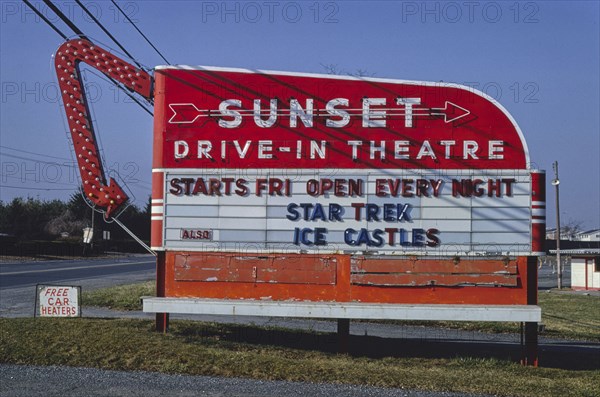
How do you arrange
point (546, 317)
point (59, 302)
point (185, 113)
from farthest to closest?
point (546, 317), point (59, 302), point (185, 113)

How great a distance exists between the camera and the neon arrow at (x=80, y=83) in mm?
12844

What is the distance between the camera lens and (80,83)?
1295 centimetres

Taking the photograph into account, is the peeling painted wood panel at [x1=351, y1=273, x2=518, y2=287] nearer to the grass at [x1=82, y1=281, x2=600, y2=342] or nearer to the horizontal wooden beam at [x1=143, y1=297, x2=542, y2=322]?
the horizontal wooden beam at [x1=143, y1=297, x2=542, y2=322]

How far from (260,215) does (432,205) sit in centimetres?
299

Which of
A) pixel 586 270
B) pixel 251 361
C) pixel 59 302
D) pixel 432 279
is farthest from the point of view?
pixel 586 270

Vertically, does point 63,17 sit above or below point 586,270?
above

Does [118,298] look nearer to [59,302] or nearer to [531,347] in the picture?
[59,302]

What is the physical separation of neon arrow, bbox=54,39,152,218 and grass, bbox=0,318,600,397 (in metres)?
2.83

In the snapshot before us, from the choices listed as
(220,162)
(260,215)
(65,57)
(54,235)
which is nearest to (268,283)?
(260,215)

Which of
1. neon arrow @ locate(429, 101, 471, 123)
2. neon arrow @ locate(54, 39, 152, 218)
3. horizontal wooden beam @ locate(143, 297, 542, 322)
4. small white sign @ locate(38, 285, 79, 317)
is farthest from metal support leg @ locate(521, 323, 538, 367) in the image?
small white sign @ locate(38, 285, 79, 317)

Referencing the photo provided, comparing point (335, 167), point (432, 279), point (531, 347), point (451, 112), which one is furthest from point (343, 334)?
point (451, 112)

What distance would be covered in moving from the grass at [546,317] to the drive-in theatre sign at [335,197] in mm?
8003

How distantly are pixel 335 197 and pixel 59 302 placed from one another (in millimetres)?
5963

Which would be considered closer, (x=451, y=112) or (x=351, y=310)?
(x=351, y=310)
